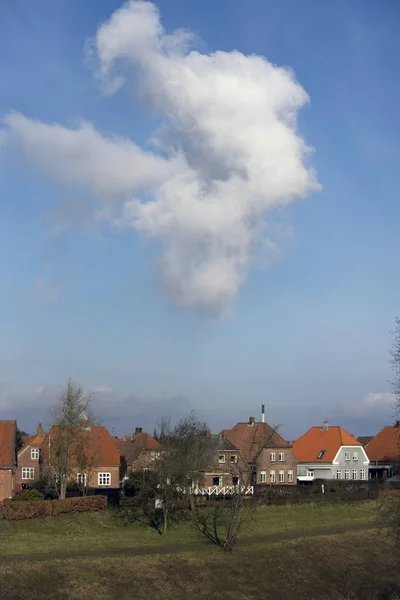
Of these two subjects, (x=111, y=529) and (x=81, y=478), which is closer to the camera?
(x=111, y=529)

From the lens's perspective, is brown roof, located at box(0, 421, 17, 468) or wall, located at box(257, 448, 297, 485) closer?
brown roof, located at box(0, 421, 17, 468)

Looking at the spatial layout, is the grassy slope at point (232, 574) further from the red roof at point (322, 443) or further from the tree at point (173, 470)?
the red roof at point (322, 443)

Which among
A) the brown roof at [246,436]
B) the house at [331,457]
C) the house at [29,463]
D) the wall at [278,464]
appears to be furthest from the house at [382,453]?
the house at [29,463]

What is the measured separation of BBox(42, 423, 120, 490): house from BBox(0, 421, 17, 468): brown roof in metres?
4.56

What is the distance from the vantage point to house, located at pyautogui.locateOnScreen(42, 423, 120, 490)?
6438 cm

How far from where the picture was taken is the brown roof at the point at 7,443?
56969mm

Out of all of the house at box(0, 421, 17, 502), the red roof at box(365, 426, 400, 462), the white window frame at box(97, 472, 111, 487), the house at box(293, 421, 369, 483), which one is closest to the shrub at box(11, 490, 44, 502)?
the house at box(0, 421, 17, 502)

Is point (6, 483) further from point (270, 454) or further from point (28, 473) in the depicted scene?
point (270, 454)

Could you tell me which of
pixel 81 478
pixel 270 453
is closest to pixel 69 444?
pixel 81 478

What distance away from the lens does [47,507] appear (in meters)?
48.0

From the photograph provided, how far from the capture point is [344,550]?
4878cm

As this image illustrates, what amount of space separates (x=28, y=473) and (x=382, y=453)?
51.1m

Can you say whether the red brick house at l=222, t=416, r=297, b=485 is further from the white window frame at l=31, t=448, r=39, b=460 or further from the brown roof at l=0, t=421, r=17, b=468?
the brown roof at l=0, t=421, r=17, b=468

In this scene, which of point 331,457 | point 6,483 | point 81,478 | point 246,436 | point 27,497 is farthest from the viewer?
point 331,457
